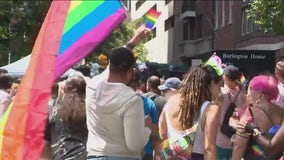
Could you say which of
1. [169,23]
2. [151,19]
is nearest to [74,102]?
[151,19]

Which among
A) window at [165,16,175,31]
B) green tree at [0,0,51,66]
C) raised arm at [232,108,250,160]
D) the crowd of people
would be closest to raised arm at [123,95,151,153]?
the crowd of people

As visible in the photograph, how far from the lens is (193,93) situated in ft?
17.7

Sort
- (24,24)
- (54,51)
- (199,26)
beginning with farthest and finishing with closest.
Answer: (199,26) < (24,24) < (54,51)

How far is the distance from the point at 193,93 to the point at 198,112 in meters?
0.18

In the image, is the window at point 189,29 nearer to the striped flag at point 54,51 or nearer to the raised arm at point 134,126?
the raised arm at point 134,126

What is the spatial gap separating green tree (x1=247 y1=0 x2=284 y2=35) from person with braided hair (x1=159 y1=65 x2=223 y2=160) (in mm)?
12416

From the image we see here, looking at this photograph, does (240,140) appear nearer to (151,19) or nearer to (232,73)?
(151,19)

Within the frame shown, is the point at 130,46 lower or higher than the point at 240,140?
higher

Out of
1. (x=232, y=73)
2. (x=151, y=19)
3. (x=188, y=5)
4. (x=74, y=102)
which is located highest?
(x=188, y=5)

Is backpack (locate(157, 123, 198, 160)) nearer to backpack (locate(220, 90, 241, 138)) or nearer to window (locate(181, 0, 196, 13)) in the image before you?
backpack (locate(220, 90, 241, 138))

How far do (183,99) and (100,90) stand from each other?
81 centimetres

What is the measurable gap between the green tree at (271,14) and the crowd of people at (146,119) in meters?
11.5

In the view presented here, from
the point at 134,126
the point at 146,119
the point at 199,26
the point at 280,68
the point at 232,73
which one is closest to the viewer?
the point at 134,126

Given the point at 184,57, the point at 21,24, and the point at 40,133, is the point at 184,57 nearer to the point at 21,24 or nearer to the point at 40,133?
the point at 21,24
